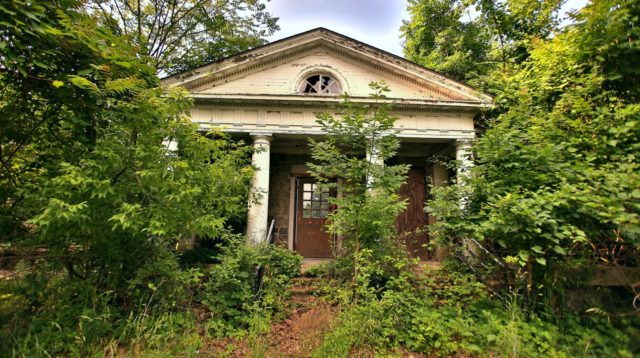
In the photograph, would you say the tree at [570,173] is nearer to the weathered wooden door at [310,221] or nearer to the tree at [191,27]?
the weathered wooden door at [310,221]

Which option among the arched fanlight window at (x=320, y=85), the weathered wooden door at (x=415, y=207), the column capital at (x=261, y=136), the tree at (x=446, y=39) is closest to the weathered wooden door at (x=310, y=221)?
the column capital at (x=261, y=136)

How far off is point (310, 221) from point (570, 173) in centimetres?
631

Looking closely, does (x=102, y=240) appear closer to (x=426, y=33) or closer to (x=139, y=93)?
(x=139, y=93)

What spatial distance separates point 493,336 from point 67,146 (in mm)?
5077

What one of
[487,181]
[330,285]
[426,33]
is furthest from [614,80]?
[426,33]

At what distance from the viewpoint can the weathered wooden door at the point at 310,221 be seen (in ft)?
27.3

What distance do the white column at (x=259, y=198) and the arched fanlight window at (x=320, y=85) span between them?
215 cm

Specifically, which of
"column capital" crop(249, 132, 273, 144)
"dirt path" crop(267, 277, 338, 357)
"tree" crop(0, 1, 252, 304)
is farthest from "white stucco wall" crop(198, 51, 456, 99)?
"dirt path" crop(267, 277, 338, 357)

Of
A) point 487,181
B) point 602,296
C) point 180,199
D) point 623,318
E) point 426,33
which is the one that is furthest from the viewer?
point 426,33

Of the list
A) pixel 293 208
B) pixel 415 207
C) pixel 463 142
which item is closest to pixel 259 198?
pixel 293 208

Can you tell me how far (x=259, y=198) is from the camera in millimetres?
6734

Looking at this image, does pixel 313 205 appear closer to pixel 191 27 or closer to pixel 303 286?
pixel 303 286

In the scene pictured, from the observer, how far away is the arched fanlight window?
7930 mm

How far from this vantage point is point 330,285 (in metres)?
4.30
